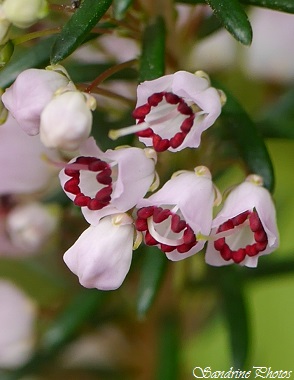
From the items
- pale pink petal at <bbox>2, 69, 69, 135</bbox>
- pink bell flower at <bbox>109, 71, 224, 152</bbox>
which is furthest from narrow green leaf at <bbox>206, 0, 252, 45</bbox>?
pale pink petal at <bbox>2, 69, 69, 135</bbox>

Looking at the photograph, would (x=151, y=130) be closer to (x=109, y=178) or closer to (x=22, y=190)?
(x=109, y=178)

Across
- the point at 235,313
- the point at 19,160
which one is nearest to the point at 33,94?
the point at 19,160

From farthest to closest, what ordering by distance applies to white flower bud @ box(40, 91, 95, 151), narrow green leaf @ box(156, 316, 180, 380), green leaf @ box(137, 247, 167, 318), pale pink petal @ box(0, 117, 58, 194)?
narrow green leaf @ box(156, 316, 180, 380) < pale pink petal @ box(0, 117, 58, 194) < green leaf @ box(137, 247, 167, 318) < white flower bud @ box(40, 91, 95, 151)

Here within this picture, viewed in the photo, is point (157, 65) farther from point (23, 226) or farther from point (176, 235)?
point (23, 226)

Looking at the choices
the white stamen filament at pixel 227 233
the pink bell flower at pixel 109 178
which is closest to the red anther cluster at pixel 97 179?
the pink bell flower at pixel 109 178

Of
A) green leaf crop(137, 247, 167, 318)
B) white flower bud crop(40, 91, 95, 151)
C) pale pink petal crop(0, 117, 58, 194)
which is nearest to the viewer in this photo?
white flower bud crop(40, 91, 95, 151)

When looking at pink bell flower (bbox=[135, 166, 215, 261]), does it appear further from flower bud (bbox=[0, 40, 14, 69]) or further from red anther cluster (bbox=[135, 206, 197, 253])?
flower bud (bbox=[0, 40, 14, 69])

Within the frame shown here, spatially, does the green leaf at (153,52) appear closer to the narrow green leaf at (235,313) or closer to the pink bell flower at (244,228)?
the pink bell flower at (244,228)
